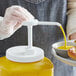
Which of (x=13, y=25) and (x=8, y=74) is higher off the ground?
(x=13, y=25)

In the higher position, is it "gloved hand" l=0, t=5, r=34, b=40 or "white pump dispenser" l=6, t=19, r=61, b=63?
"gloved hand" l=0, t=5, r=34, b=40

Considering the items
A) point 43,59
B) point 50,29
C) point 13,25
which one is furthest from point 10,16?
point 50,29

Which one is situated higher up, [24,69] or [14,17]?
[14,17]

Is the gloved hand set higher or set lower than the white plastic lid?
higher

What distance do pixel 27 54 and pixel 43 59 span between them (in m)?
0.05

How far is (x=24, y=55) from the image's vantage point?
0.56 metres

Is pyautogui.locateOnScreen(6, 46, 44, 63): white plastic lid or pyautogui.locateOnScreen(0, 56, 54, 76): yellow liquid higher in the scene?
pyautogui.locateOnScreen(6, 46, 44, 63): white plastic lid

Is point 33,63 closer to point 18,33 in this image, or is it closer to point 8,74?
point 8,74

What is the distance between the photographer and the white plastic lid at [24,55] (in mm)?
550

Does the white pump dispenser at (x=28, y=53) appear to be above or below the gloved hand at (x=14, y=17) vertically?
below

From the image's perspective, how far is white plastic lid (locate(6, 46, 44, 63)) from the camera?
0.55 meters

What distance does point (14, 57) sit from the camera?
0.55 meters

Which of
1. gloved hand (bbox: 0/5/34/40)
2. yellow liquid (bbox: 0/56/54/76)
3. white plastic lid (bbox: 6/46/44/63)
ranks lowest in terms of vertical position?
yellow liquid (bbox: 0/56/54/76)

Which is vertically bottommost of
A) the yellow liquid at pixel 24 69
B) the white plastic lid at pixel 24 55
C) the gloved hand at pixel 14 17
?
the yellow liquid at pixel 24 69
